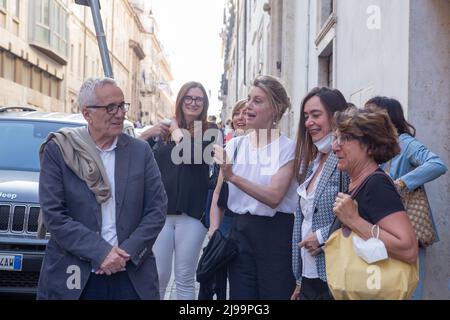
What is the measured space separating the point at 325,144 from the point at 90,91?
54.2 inches

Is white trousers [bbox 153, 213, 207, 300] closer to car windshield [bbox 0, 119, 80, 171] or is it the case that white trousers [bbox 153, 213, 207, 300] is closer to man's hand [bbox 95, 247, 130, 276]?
man's hand [bbox 95, 247, 130, 276]

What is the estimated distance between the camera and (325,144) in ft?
12.6

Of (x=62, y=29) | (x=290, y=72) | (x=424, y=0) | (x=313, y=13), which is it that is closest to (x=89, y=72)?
(x=62, y=29)

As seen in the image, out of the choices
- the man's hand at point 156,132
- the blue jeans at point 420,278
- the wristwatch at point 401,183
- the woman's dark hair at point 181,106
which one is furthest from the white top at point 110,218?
the blue jeans at point 420,278

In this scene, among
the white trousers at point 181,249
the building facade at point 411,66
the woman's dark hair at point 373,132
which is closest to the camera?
the woman's dark hair at point 373,132

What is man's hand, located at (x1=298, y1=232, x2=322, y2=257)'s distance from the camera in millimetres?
3451

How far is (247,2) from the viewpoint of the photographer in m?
34.1

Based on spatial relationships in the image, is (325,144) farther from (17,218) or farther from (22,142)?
(22,142)

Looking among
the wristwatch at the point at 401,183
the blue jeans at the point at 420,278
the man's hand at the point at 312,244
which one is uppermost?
the wristwatch at the point at 401,183

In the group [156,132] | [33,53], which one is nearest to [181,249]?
[156,132]

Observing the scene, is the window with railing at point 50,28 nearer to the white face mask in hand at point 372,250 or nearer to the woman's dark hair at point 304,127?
the woman's dark hair at point 304,127

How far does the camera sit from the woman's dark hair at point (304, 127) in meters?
3.89

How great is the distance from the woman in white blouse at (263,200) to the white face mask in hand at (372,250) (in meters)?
1.27
